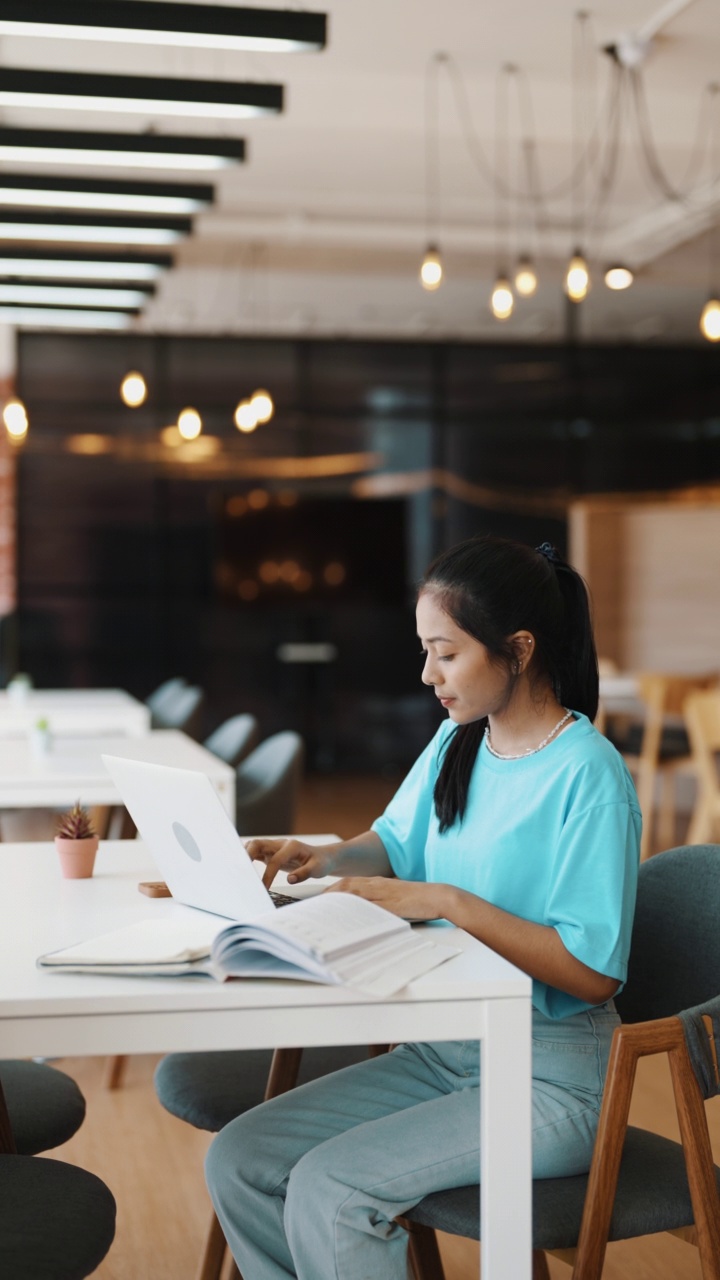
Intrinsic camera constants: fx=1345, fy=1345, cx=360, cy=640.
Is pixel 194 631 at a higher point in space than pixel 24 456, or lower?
lower

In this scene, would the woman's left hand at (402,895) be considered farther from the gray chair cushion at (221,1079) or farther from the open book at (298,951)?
the gray chair cushion at (221,1079)

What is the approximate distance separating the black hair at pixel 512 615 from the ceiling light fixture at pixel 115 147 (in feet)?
9.09

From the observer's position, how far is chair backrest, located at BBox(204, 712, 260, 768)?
189 inches

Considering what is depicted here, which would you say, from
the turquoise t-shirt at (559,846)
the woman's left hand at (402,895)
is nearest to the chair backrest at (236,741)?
the turquoise t-shirt at (559,846)

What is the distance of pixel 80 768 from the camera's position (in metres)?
4.07

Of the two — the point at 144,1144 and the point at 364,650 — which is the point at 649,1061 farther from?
the point at 364,650

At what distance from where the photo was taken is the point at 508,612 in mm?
1907

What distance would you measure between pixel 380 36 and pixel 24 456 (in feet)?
16.5

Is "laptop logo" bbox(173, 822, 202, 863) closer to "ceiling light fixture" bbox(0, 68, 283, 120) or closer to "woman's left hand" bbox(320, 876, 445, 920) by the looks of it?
"woman's left hand" bbox(320, 876, 445, 920)

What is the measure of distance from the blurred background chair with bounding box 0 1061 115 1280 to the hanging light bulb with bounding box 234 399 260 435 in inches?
277

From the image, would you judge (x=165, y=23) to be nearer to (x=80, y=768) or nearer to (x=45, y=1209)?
(x=80, y=768)

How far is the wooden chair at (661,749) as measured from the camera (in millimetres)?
7065

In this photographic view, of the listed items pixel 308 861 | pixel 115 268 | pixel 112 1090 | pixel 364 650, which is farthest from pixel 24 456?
pixel 308 861

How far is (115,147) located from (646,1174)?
141 inches
